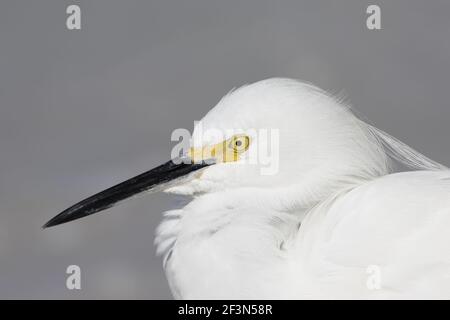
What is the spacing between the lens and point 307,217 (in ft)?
7.90

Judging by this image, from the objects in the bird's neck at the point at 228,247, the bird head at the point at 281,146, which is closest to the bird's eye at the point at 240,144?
the bird head at the point at 281,146

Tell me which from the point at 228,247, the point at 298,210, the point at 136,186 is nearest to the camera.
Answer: the point at 228,247

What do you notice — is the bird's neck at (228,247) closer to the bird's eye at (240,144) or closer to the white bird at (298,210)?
the white bird at (298,210)

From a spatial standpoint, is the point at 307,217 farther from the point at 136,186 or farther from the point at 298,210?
the point at 136,186

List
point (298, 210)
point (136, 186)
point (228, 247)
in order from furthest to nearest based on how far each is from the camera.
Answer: point (136, 186)
point (298, 210)
point (228, 247)

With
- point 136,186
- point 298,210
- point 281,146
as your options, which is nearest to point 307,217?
point 298,210

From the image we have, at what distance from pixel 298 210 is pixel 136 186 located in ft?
1.83

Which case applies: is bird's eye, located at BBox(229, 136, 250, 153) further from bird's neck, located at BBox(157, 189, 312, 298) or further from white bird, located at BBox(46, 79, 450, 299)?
bird's neck, located at BBox(157, 189, 312, 298)

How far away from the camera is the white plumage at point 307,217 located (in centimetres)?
225

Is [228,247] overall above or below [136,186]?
below

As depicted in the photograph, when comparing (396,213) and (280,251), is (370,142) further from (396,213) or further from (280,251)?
(280,251)

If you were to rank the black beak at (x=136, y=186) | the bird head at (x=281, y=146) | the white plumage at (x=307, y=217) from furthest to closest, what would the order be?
the black beak at (x=136, y=186) < the bird head at (x=281, y=146) < the white plumage at (x=307, y=217)

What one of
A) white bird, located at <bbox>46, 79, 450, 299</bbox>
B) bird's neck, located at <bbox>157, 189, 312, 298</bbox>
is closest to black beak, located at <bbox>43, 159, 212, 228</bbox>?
white bird, located at <bbox>46, 79, 450, 299</bbox>

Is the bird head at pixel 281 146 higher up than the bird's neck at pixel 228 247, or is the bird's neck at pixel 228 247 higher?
the bird head at pixel 281 146
